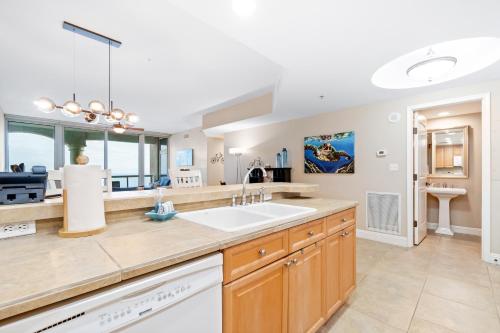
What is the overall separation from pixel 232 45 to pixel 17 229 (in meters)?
2.27

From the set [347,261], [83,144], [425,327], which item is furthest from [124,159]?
[425,327]

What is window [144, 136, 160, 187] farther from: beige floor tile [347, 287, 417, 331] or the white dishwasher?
the white dishwasher

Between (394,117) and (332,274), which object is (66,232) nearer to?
(332,274)

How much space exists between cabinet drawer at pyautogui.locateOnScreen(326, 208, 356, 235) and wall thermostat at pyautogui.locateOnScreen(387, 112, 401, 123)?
221cm

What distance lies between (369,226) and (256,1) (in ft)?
11.9

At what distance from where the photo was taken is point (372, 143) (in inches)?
143

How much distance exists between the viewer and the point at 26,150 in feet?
19.6

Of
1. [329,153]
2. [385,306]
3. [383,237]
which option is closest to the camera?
[385,306]

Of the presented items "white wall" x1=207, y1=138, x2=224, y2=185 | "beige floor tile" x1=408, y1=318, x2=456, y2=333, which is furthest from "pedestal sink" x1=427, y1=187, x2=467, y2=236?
"white wall" x1=207, y1=138, x2=224, y2=185

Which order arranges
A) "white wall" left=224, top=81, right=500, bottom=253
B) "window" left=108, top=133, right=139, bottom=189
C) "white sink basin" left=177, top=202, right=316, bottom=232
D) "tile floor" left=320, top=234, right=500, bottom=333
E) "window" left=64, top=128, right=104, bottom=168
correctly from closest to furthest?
1. "white sink basin" left=177, top=202, right=316, bottom=232
2. "tile floor" left=320, top=234, right=500, bottom=333
3. "white wall" left=224, top=81, right=500, bottom=253
4. "window" left=64, top=128, right=104, bottom=168
5. "window" left=108, top=133, right=139, bottom=189

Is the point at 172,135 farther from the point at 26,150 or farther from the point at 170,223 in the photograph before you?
the point at 170,223

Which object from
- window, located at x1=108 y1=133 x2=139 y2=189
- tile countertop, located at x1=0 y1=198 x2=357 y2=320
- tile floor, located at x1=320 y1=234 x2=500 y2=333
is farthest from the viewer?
window, located at x1=108 y1=133 x2=139 y2=189

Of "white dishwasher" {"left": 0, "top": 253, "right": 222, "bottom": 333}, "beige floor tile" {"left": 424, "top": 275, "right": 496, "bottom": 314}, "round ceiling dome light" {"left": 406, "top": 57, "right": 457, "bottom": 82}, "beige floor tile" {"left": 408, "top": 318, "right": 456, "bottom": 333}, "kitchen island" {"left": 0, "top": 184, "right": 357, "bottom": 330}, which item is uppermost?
"round ceiling dome light" {"left": 406, "top": 57, "right": 457, "bottom": 82}

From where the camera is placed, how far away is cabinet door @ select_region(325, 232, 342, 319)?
159 centimetres
